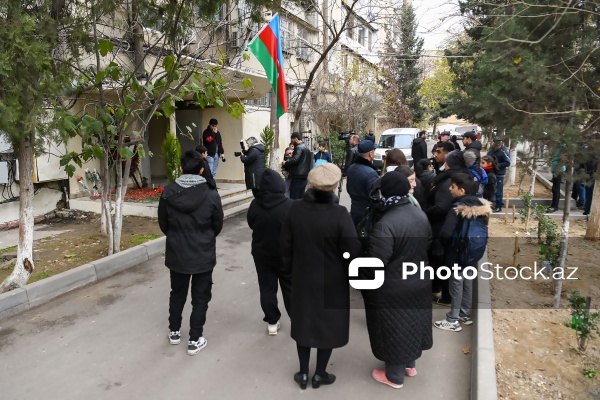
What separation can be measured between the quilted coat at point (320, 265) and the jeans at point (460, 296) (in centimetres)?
164

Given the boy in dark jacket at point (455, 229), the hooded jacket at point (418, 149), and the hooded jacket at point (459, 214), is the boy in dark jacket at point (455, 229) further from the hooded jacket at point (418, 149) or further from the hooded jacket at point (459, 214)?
the hooded jacket at point (418, 149)

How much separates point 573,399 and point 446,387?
94 centimetres

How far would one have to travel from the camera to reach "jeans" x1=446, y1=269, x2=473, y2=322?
4539mm

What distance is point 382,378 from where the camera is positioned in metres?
3.70

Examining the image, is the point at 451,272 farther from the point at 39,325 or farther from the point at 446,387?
the point at 39,325

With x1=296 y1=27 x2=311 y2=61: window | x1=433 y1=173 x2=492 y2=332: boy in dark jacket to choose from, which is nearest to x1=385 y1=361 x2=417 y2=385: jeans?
x1=433 y1=173 x2=492 y2=332: boy in dark jacket

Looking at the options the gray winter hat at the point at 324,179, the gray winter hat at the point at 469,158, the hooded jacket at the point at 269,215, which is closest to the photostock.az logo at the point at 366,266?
the gray winter hat at the point at 324,179

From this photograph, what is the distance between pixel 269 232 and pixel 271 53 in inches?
224

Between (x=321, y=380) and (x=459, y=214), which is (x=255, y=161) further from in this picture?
(x=321, y=380)

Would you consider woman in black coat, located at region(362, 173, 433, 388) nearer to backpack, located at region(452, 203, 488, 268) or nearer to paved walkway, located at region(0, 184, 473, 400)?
paved walkway, located at region(0, 184, 473, 400)

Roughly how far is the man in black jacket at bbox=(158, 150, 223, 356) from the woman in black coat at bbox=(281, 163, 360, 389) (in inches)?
37.4

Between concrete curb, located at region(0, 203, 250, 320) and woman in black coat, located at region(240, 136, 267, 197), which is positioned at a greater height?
woman in black coat, located at region(240, 136, 267, 197)

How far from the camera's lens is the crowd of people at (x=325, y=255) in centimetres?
333

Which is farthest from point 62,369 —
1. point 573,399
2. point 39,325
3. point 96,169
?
point 96,169
